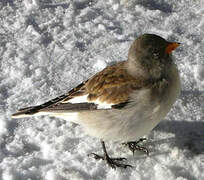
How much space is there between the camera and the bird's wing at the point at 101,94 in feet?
12.6

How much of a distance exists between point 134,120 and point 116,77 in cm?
49

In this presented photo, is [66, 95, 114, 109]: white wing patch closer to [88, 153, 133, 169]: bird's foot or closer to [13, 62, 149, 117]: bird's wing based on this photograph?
[13, 62, 149, 117]: bird's wing

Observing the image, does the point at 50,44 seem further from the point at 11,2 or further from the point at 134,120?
the point at 134,120

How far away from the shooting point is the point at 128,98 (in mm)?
3764

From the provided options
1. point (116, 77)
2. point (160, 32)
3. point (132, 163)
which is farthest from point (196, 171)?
point (160, 32)

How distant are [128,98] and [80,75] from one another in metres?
1.38

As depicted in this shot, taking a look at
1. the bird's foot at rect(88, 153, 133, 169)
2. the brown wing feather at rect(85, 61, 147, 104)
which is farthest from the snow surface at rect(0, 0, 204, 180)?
the brown wing feather at rect(85, 61, 147, 104)

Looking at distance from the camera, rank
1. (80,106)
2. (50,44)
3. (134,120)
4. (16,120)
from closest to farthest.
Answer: (134,120) → (80,106) → (16,120) → (50,44)

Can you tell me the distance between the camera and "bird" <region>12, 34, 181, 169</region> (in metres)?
3.75

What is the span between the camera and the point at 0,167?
394 centimetres

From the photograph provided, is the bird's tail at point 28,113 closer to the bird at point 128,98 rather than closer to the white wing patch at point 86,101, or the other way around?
the bird at point 128,98

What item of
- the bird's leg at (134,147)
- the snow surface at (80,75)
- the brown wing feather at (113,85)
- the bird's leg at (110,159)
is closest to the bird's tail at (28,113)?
the snow surface at (80,75)

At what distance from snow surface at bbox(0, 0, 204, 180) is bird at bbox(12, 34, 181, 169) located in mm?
239

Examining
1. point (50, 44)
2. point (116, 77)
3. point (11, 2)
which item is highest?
point (11, 2)
